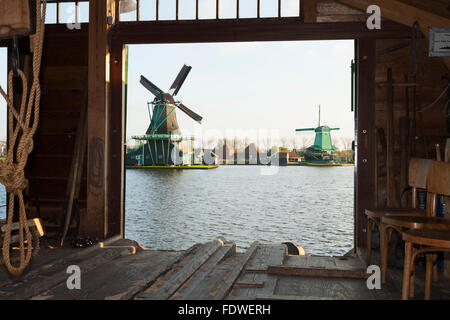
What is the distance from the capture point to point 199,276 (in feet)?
9.48

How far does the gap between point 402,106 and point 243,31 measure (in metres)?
1.60

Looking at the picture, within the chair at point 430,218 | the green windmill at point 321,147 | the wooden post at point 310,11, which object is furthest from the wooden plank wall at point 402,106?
the green windmill at point 321,147

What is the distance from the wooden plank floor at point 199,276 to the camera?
2521 millimetres

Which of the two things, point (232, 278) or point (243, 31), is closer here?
point (232, 278)

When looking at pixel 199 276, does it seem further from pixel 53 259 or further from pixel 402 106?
pixel 402 106

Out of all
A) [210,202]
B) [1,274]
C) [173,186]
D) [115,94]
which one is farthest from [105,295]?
[173,186]

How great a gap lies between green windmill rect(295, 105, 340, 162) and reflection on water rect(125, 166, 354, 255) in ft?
71.1

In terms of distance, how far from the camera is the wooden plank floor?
8.27 ft

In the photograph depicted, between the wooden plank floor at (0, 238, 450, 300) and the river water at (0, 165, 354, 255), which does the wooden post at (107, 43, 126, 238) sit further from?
the river water at (0, 165, 354, 255)

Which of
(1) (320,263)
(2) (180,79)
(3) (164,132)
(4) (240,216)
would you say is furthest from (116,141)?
(3) (164,132)

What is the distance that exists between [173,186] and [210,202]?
29.6 ft

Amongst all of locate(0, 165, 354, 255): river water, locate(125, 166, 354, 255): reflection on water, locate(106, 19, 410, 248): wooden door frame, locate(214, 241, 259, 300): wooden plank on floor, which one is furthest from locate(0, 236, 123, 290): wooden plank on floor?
locate(125, 166, 354, 255): reflection on water

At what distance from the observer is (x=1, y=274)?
2.92 meters

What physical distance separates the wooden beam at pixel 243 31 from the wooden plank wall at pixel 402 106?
195 millimetres
